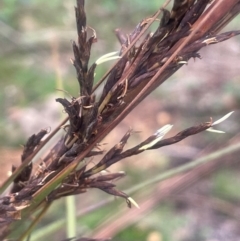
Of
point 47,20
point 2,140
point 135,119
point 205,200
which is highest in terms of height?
point 47,20

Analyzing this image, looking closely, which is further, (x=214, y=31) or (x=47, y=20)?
(x=47, y=20)

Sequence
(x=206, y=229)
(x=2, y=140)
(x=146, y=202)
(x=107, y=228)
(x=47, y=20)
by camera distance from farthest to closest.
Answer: (x=47, y=20) < (x=206, y=229) < (x=2, y=140) < (x=146, y=202) < (x=107, y=228)

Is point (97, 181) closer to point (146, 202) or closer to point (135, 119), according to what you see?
point (146, 202)

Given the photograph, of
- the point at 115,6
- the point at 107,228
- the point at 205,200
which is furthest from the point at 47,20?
the point at 107,228

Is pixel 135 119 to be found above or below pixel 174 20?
above

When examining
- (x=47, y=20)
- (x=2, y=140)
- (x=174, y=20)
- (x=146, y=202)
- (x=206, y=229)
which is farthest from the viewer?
(x=47, y=20)

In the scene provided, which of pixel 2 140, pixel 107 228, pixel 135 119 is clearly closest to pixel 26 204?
pixel 107 228

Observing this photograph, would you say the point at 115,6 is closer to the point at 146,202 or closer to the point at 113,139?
the point at 113,139
